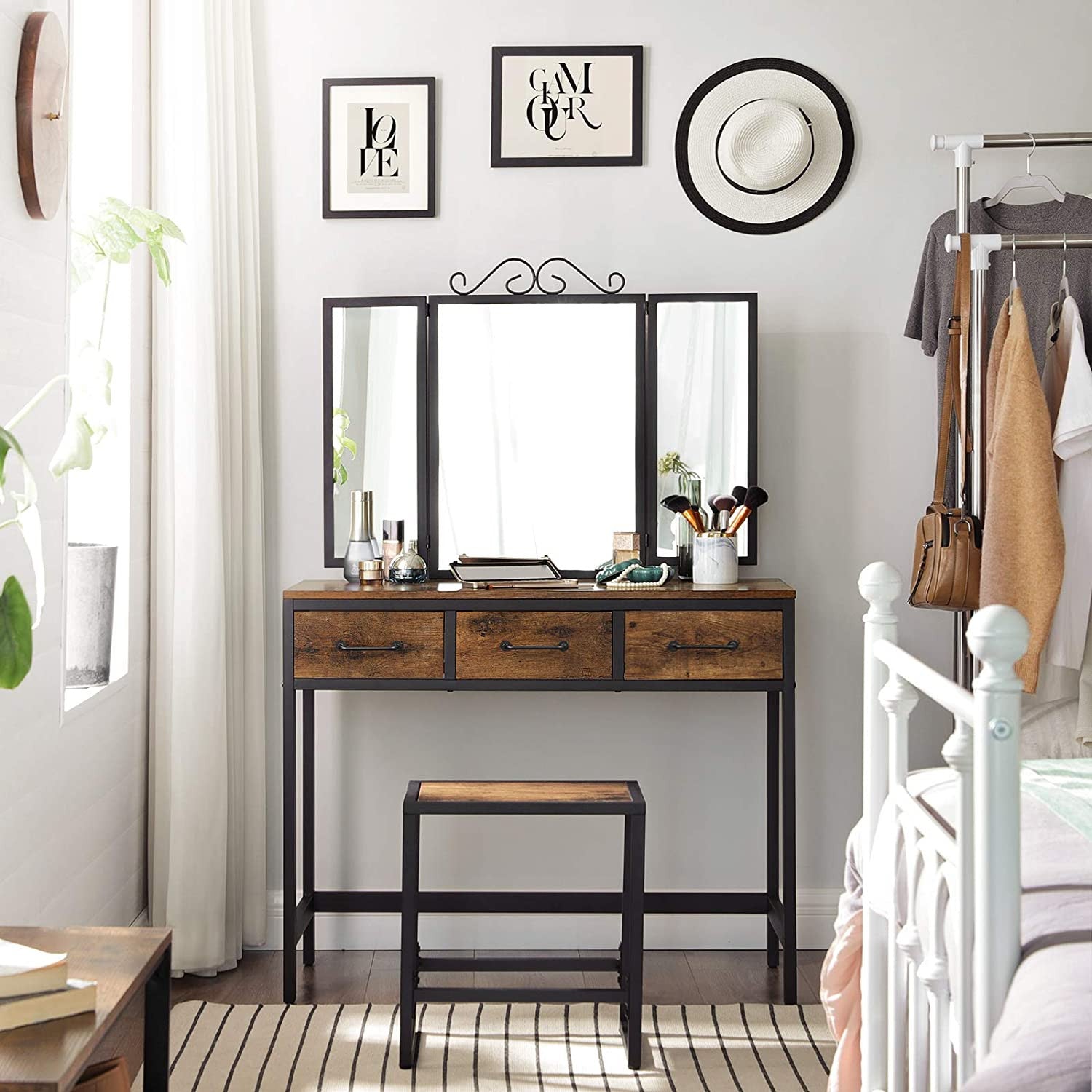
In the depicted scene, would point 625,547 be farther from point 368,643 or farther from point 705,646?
point 368,643

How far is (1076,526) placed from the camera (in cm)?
250

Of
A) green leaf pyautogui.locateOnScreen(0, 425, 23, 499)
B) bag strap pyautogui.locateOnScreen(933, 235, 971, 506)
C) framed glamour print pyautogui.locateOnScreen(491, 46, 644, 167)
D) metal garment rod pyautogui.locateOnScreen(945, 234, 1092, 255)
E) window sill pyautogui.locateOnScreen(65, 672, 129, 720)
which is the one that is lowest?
window sill pyautogui.locateOnScreen(65, 672, 129, 720)

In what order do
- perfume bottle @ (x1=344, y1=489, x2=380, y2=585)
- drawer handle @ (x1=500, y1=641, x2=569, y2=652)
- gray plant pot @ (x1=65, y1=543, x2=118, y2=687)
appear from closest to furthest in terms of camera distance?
gray plant pot @ (x1=65, y1=543, x2=118, y2=687), drawer handle @ (x1=500, y1=641, x2=569, y2=652), perfume bottle @ (x1=344, y1=489, x2=380, y2=585)

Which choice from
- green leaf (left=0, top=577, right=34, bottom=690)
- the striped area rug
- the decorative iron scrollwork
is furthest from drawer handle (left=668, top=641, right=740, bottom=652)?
green leaf (left=0, top=577, right=34, bottom=690)

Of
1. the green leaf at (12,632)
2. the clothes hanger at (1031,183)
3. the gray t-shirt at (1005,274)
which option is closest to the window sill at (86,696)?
the green leaf at (12,632)

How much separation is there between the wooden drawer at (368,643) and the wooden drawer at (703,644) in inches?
17.3

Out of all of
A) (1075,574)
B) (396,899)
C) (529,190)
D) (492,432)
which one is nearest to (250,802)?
(396,899)

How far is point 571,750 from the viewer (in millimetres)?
3010

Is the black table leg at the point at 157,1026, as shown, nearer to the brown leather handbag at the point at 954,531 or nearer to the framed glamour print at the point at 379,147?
the brown leather handbag at the point at 954,531

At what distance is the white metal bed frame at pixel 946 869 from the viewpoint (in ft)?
3.58

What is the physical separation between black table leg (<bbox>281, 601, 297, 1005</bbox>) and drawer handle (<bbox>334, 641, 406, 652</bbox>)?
0.35ft

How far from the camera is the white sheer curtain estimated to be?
2.67 m

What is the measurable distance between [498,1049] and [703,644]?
0.95m

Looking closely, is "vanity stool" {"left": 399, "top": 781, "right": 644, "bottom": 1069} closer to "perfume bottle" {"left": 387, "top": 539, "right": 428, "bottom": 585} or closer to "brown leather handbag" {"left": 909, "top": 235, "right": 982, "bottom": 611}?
"perfume bottle" {"left": 387, "top": 539, "right": 428, "bottom": 585}
